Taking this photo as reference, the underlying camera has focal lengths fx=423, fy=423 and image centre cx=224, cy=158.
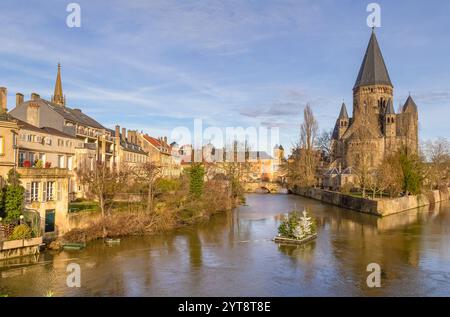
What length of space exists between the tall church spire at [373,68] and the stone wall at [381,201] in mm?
32772

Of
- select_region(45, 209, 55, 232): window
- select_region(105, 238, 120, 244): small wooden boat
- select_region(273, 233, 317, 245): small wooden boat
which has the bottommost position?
select_region(273, 233, 317, 245): small wooden boat

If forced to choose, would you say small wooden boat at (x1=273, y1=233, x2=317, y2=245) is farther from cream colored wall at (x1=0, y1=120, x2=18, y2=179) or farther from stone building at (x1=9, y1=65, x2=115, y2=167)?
stone building at (x1=9, y1=65, x2=115, y2=167)

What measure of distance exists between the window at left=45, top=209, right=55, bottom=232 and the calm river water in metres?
3.23

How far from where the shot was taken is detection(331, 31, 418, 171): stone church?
8525 cm

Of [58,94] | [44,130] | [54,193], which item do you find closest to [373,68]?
[58,94]

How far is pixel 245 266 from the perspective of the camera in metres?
23.8

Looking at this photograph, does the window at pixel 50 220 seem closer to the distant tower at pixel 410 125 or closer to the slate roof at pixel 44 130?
the slate roof at pixel 44 130

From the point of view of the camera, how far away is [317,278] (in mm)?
21438

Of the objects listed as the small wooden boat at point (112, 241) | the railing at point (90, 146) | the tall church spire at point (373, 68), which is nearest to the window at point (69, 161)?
the railing at point (90, 146)

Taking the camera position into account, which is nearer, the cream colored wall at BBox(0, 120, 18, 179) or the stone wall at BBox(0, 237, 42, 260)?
the stone wall at BBox(0, 237, 42, 260)

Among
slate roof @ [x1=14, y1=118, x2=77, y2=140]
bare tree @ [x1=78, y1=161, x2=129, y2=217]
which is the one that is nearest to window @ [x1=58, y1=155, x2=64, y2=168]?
slate roof @ [x1=14, y1=118, x2=77, y2=140]

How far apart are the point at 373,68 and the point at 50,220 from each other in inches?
3377
